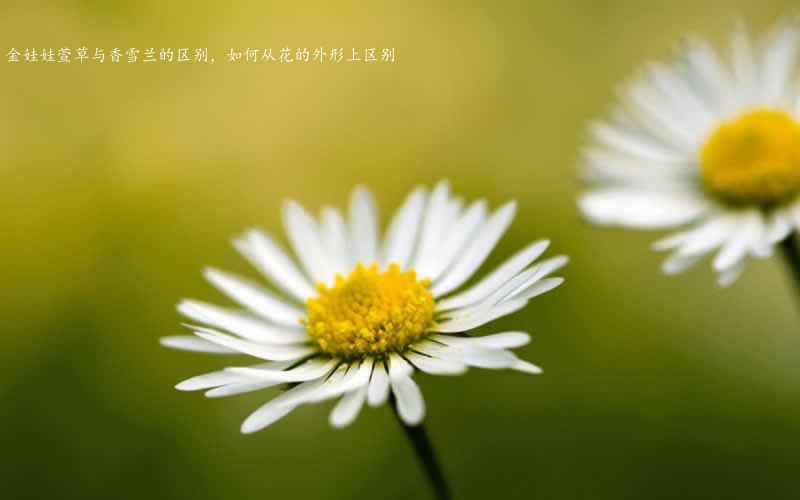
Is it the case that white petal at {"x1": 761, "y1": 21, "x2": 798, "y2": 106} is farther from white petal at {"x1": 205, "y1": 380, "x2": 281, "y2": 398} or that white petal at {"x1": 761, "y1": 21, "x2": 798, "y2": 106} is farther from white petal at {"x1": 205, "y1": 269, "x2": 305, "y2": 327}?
white petal at {"x1": 205, "y1": 380, "x2": 281, "y2": 398}

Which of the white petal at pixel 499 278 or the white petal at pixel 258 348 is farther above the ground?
the white petal at pixel 499 278

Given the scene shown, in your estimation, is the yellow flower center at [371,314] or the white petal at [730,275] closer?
the yellow flower center at [371,314]

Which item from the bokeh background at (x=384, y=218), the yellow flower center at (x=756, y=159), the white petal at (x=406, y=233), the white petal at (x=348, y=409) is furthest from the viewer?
the bokeh background at (x=384, y=218)

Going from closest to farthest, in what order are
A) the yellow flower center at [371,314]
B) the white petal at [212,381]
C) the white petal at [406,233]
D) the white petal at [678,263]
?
the white petal at [212,381] → the yellow flower center at [371,314] → the white petal at [678,263] → the white petal at [406,233]

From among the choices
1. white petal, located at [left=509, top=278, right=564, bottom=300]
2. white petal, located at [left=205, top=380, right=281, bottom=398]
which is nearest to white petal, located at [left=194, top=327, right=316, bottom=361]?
white petal, located at [left=205, top=380, right=281, bottom=398]

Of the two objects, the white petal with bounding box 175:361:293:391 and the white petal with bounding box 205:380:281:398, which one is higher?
the white petal with bounding box 175:361:293:391

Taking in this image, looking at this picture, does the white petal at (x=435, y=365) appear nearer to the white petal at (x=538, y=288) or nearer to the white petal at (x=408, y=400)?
the white petal at (x=408, y=400)

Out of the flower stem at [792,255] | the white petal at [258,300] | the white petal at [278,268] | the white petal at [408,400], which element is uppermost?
the white petal at [278,268]

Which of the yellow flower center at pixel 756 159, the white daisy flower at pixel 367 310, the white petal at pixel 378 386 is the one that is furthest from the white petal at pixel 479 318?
the yellow flower center at pixel 756 159

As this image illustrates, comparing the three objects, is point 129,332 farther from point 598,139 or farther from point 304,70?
point 304,70
